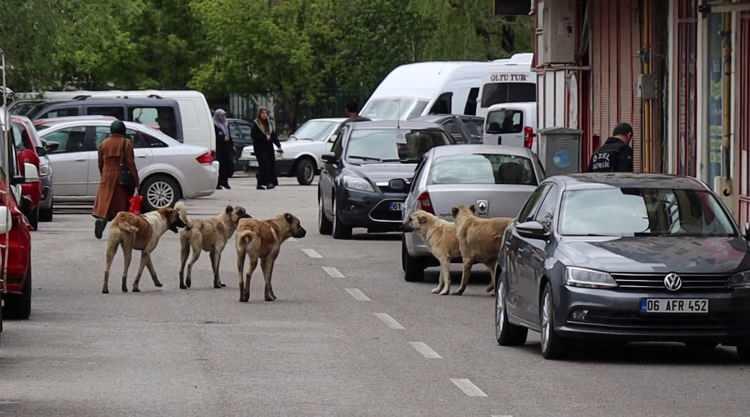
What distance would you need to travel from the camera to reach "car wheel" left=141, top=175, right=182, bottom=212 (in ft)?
114

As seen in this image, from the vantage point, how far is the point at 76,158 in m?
34.4

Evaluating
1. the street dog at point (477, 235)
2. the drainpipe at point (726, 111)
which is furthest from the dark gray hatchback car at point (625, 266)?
the drainpipe at point (726, 111)

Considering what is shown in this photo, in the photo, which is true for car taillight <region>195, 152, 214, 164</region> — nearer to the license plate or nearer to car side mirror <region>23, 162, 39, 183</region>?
car side mirror <region>23, 162, 39, 183</region>

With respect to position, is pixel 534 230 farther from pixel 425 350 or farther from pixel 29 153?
pixel 29 153

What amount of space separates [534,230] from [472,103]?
1167 inches

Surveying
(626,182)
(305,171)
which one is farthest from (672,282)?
(305,171)

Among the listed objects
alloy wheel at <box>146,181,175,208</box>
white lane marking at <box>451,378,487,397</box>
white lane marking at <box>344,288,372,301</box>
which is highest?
alloy wheel at <box>146,181,175,208</box>

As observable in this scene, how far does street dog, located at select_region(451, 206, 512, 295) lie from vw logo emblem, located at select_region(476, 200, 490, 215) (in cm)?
121

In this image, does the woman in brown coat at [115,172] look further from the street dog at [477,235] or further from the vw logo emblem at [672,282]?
the vw logo emblem at [672,282]

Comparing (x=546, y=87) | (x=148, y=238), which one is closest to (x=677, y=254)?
(x=148, y=238)

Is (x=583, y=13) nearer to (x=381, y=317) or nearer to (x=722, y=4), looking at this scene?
(x=722, y=4)

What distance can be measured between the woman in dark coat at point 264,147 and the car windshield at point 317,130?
6.90m

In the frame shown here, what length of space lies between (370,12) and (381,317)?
49.3 m

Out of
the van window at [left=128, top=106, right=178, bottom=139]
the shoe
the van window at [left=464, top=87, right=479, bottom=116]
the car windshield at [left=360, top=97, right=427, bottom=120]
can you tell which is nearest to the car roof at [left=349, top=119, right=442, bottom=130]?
the shoe
